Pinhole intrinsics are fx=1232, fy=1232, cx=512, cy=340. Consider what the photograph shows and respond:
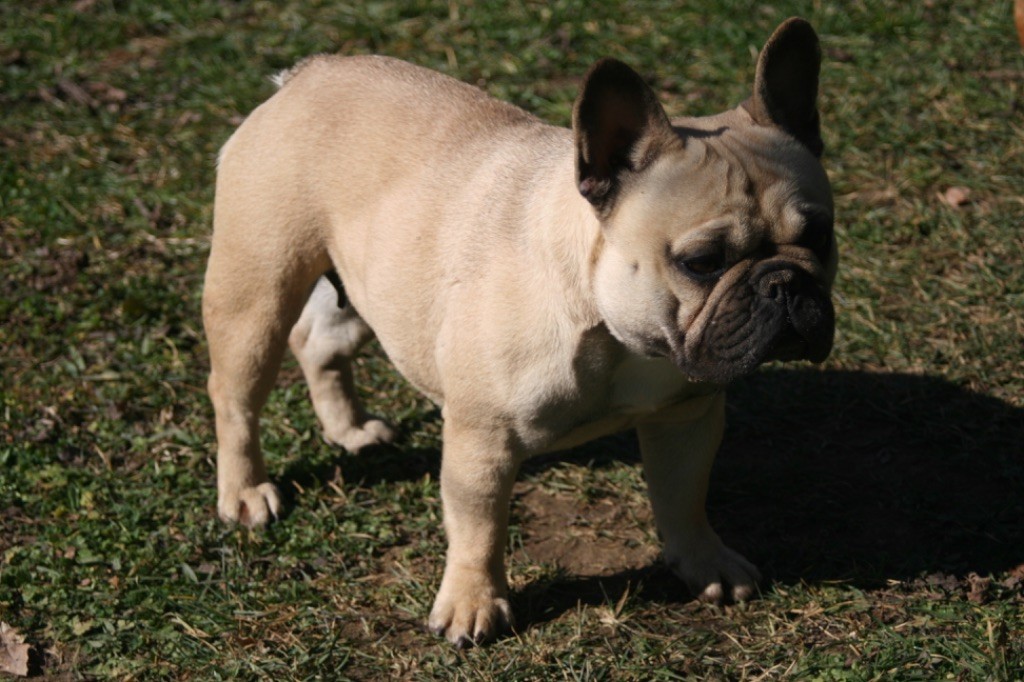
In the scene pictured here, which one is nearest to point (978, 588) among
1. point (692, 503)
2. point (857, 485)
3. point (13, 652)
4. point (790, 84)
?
point (857, 485)

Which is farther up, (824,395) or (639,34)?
(639,34)

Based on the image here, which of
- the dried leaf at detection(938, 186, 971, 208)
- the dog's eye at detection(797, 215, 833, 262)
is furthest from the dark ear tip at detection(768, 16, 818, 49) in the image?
the dried leaf at detection(938, 186, 971, 208)

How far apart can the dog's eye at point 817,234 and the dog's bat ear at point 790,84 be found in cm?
31

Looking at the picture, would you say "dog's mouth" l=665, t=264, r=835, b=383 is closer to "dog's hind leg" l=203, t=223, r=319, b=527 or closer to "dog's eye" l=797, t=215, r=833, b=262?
"dog's eye" l=797, t=215, r=833, b=262

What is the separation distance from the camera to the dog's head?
3322mm

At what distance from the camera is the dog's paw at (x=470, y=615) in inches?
165

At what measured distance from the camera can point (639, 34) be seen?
796cm

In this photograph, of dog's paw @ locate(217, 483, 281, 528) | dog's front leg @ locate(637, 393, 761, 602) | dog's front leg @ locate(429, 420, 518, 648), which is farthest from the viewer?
dog's paw @ locate(217, 483, 281, 528)

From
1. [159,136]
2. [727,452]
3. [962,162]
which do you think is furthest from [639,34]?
[727,452]

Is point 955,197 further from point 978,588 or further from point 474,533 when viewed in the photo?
point 474,533

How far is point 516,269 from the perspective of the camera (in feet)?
12.4

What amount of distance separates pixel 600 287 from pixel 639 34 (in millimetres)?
4861

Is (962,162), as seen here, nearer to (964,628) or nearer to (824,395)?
(824,395)

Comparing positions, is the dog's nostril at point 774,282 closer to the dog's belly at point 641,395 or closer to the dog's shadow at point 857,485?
the dog's belly at point 641,395
